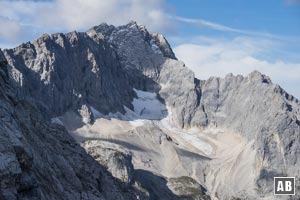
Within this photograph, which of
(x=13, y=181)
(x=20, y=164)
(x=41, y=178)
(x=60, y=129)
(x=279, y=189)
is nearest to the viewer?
(x=13, y=181)

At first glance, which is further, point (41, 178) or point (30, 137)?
point (30, 137)

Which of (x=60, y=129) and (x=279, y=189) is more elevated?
(x=60, y=129)

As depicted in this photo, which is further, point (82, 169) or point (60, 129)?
point (60, 129)

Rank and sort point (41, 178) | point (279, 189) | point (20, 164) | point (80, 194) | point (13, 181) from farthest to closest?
point (279, 189) → point (80, 194) → point (41, 178) → point (20, 164) → point (13, 181)

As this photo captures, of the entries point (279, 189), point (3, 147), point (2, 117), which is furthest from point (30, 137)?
point (279, 189)

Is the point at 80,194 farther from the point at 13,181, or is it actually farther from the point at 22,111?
the point at 13,181

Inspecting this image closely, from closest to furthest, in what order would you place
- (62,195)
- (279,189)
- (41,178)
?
(41,178), (62,195), (279,189)

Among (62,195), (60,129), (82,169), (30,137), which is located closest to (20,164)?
(62,195)

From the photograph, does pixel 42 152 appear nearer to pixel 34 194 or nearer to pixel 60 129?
pixel 34 194

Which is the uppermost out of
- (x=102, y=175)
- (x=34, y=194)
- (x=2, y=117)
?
(x=102, y=175)
